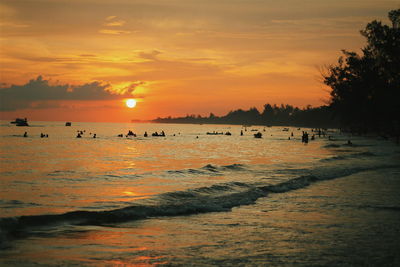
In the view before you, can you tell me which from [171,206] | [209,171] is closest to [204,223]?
[171,206]

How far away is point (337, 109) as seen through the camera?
11156 centimetres

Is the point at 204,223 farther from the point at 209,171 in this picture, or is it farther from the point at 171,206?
the point at 209,171

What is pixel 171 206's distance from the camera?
56.8 ft

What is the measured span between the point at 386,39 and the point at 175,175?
46185 millimetres

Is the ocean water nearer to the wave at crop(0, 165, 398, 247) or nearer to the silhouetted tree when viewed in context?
the wave at crop(0, 165, 398, 247)

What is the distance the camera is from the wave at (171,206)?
14.2m

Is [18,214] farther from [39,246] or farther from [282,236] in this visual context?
[282,236]

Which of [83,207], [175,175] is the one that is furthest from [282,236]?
[175,175]

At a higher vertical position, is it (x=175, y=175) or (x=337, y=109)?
(x=337, y=109)

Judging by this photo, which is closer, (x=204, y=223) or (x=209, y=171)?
(x=204, y=223)

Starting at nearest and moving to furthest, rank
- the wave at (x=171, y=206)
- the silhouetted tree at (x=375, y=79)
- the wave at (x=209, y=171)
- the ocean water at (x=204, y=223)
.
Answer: the ocean water at (x=204, y=223), the wave at (x=171, y=206), the wave at (x=209, y=171), the silhouetted tree at (x=375, y=79)

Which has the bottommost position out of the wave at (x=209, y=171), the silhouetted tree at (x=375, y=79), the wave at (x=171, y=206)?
the wave at (x=209, y=171)

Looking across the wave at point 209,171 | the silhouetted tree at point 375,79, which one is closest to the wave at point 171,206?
the wave at point 209,171

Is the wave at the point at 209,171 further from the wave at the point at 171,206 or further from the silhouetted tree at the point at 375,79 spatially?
the silhouetted tree at the point at 375,79
